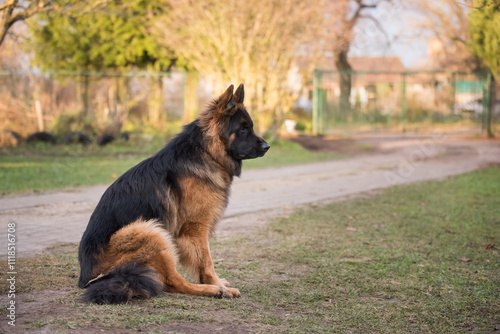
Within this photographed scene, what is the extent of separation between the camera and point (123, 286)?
396 cm

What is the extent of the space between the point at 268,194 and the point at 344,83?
21.4 metres

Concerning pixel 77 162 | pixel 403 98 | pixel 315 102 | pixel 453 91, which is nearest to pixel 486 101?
pixel 453 91

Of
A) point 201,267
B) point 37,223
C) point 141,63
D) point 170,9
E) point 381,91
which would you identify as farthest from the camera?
point 381,91

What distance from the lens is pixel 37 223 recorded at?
7.55 m

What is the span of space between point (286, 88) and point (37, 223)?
15721 mm

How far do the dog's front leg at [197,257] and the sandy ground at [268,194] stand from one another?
0.91 m

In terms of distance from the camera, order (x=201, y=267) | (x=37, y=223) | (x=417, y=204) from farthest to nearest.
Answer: (x=417, y=204), (x=37, y=223), (x=201, y=267)

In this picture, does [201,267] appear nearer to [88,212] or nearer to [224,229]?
[224,229]

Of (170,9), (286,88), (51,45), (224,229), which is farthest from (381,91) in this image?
(224,229)

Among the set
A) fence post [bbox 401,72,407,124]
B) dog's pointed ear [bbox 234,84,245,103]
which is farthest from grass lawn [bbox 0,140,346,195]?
fence post [bbox 401,72,407,124]

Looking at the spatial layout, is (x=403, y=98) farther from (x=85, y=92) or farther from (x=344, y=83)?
Result: (x=85, y=92)

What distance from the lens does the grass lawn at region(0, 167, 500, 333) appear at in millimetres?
3783

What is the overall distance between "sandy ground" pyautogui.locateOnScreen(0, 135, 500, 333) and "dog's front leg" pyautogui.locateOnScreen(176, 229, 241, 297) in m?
0.91

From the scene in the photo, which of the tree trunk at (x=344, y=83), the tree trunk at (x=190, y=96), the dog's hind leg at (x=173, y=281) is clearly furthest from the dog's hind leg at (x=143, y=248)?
the tree trunk at (x=344, y=83)
